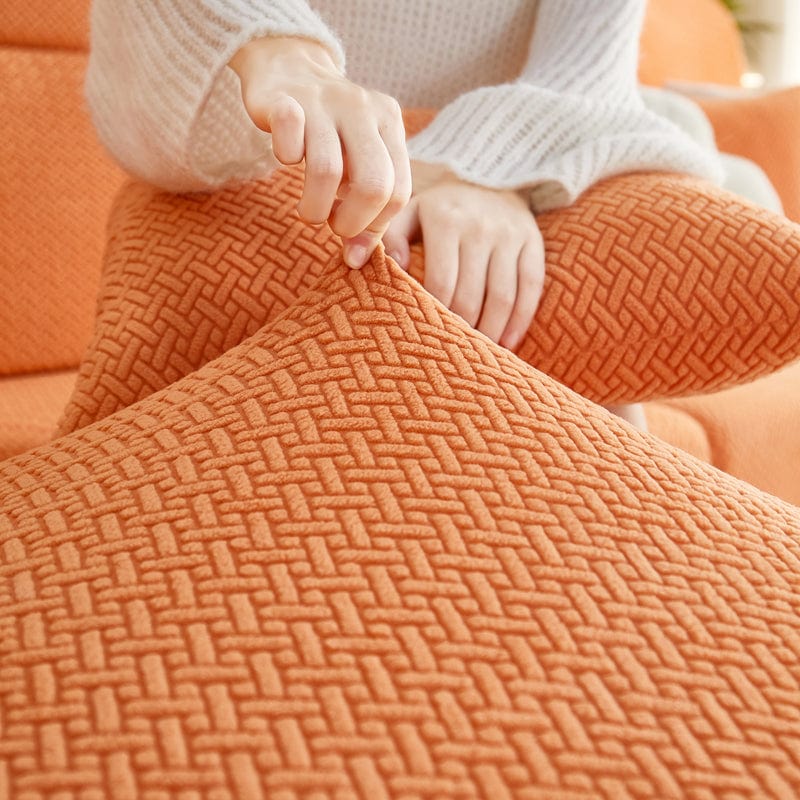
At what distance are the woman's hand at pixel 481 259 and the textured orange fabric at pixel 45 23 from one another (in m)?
0.73

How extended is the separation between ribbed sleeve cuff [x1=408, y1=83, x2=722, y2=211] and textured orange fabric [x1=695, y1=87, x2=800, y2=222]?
791mm

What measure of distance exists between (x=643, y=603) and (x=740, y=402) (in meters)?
0.80

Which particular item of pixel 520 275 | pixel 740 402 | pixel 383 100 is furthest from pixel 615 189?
pixel 740 402

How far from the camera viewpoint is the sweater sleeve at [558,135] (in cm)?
58

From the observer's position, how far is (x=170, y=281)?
1.66ft

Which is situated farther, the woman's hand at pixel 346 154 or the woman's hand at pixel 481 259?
the woman's hand at pixel 481 259

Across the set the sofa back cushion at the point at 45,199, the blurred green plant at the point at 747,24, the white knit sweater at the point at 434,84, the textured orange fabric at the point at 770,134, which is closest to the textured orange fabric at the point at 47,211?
the sofa back cushion at the point at 45,199

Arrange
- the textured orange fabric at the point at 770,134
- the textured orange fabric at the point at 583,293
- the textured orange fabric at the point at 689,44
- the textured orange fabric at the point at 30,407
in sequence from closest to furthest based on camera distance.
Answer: the textured orange fabric at the point at 583,293 < the textured orange fabric at the point at 30,407 < the textured orange fabric at the point at 770,134 < the textured orange fabric at the point at 689,44

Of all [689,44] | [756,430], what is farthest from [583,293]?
[689,44]

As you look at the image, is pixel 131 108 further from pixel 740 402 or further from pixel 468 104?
pixel 740 402

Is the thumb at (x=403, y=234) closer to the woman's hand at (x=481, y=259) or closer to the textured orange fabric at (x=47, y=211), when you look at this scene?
the woman's hand at (x=481, y=259)

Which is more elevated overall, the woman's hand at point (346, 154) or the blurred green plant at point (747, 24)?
the blurred green plant at point (747, 24)

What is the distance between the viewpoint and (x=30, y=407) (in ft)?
3.02

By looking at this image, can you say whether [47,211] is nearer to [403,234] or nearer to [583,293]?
[403,234]
